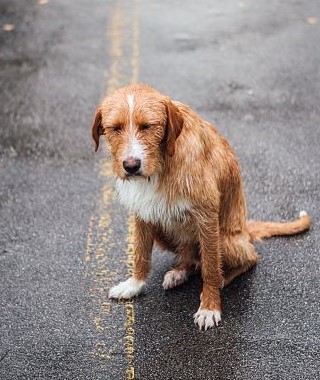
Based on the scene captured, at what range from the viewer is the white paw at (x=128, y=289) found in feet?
15.8

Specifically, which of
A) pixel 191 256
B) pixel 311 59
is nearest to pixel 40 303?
pixel 191 256

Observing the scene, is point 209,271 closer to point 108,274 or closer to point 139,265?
point 139,265

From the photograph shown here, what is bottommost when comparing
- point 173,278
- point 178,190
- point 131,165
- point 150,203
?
point 173,278

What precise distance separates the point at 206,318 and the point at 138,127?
1.37 meters

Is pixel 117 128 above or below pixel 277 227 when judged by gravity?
above

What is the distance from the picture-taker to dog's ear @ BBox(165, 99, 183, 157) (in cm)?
411

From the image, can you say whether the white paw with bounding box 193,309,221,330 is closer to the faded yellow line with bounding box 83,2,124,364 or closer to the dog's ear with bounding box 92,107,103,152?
the faded yellow line with bounding box 83,2,124,364

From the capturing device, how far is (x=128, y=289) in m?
4.83

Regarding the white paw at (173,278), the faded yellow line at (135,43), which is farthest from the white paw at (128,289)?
the faded yellow line at (135,43)

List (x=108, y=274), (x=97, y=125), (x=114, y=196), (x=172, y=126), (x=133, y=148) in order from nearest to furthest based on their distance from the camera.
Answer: (x=133, y=148)
(x=172, y=126)
(x=97, y=125)
(x=108, y=274)
(x=114, y=196)

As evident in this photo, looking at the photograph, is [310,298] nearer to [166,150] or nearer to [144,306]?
[144,306]

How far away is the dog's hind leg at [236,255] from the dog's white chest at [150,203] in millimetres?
491

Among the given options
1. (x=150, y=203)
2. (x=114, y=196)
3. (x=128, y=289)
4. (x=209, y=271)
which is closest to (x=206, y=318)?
(x=209, y=271)

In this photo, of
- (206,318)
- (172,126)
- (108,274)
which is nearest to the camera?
(172,126)
